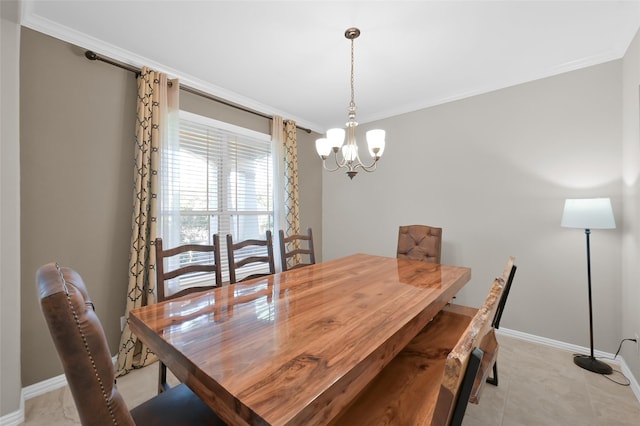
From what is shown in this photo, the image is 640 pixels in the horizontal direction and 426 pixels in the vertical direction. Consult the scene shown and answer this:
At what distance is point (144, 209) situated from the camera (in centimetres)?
222

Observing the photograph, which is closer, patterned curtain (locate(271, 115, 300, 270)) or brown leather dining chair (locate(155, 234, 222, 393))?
brown leather dining chair (locate(155, 234, 222, 393))

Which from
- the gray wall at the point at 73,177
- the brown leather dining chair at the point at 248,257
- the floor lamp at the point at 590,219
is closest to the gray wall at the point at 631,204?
the floor lamp at the point at 590,219

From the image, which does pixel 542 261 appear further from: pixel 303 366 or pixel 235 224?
pixel 235 224

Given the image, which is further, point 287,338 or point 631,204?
point 631,204

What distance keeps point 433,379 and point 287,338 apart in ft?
2.30

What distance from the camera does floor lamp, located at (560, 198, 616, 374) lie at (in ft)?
6.45

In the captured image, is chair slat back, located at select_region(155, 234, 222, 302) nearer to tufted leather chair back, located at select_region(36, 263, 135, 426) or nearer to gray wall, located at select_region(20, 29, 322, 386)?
gray wall, located at select_region(20, 29, 322, 386)

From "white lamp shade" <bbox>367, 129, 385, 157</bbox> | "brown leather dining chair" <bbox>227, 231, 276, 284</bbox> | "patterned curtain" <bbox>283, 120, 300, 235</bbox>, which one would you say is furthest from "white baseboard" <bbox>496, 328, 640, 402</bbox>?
"patterned curtain" <bbox>283, 120, 300, 235</bbox>

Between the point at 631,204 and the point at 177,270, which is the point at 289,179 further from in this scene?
the point at 631,204

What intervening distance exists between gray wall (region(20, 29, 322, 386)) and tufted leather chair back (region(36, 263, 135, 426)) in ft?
6.21

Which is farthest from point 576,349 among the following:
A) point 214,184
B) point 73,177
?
point 73,177

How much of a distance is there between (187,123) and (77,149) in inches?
37.7

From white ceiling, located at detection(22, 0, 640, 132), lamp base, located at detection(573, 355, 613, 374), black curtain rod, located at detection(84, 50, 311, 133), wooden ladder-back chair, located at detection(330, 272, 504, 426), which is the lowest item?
lamp base, located at detection(573, 355, 613, 374)

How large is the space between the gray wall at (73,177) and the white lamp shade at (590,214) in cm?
368
